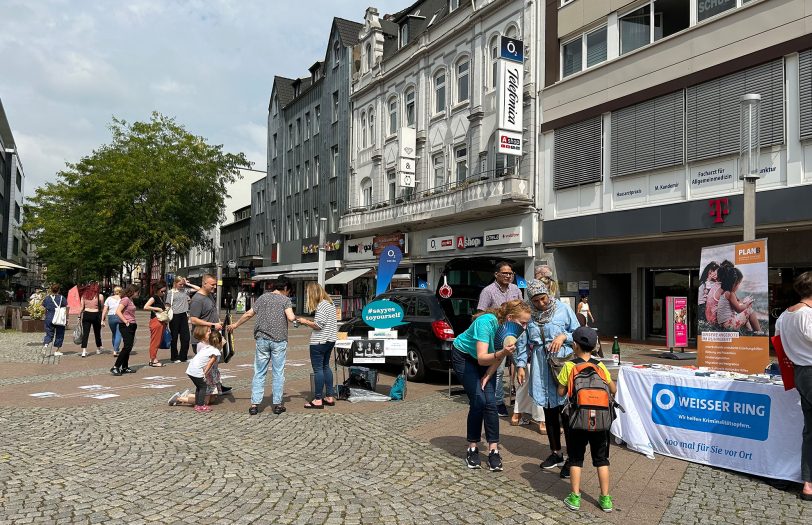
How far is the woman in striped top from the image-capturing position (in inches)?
325

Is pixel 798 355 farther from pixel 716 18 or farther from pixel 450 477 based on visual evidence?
pixel 716 18

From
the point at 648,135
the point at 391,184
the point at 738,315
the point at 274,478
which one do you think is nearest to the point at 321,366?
the point at 274,478

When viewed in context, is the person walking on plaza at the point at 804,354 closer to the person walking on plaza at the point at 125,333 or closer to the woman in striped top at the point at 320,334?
the woman in striped top at the point at 320,334

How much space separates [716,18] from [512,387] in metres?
12.3

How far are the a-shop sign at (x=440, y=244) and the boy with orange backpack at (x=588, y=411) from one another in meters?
21.2

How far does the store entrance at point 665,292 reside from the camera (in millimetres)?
18969

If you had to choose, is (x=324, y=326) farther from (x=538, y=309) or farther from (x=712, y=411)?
(x=712, y=411)

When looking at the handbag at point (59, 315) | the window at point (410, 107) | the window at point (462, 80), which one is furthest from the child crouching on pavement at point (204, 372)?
the window at point (410, 107)

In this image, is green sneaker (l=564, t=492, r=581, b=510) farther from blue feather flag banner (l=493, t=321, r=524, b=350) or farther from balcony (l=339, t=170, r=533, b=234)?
balcony (l=339, t=170, r=533, b=234)

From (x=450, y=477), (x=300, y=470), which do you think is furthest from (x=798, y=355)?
(x=300, y=470)

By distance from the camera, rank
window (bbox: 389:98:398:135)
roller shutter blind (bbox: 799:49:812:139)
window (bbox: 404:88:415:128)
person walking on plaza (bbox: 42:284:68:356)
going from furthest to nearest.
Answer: window (bbox: 389:98:398:135) → window (bbox: 404:88:415:128) → person walking on plaza (bbox: 42:284:68:356) → roller shutter blind (bbox: 799:49:812:139)

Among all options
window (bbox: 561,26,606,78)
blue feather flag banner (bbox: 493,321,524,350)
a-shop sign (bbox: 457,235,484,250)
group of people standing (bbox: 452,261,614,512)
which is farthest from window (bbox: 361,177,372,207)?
blue feather flag banner (bbox: 493,321,524,350)

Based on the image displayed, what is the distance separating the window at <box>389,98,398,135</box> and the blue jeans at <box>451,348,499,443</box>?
86.9 ft

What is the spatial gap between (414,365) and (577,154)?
1197 centimetres
